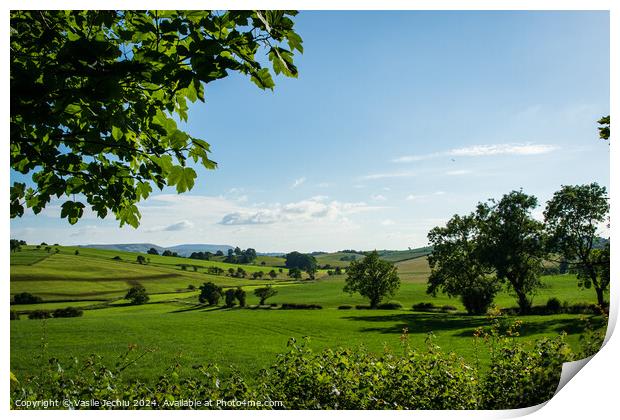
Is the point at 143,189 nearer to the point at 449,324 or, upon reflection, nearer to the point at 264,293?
the point at 449,324

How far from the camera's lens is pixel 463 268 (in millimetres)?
21734

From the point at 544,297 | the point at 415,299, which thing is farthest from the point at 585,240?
the point at 415,299

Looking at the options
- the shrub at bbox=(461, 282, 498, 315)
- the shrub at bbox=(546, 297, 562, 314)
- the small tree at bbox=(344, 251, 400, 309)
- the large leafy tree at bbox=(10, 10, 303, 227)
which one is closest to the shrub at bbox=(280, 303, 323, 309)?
the small tree at bbox=(344, 251, 400, 309)

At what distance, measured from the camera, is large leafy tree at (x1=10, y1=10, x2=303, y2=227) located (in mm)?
2879

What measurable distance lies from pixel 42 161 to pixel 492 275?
72.6 feet

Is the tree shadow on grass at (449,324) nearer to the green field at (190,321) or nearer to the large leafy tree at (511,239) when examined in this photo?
the green field at (190,321)

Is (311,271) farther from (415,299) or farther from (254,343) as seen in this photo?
(415,299)

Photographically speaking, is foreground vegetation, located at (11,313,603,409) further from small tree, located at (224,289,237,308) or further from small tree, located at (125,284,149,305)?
small tree, located at (224,289,237,308)

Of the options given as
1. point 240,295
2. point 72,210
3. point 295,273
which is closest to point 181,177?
point 72,210

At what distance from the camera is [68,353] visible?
13.6 m

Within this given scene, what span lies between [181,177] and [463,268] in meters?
21.0

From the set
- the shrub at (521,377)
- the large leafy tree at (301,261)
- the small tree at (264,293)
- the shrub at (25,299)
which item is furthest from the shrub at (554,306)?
the shrub at (25,299)

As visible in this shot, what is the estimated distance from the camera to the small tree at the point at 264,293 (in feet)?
64.3

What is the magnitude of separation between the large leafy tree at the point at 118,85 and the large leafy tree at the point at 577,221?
14.3m
